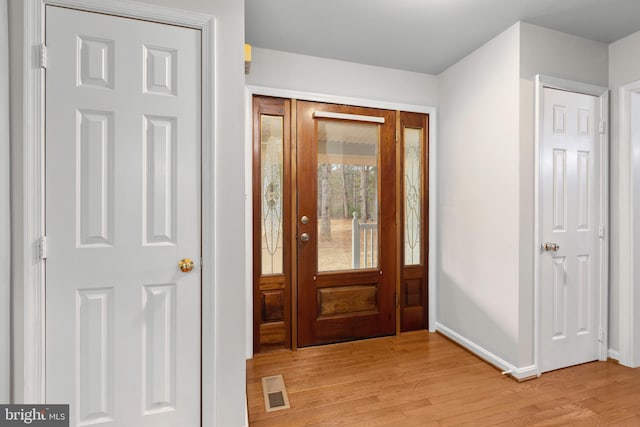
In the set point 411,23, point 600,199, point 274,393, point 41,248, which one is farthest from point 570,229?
point 41,248

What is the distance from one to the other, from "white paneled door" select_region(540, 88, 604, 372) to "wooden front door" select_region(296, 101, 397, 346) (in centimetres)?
118

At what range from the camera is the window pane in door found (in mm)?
2721

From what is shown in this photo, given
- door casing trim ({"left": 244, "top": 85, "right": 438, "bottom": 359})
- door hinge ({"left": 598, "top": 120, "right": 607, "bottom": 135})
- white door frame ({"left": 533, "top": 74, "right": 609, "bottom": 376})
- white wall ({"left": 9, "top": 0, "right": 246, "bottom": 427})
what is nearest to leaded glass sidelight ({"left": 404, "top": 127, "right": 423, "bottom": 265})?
door casing trim ({"left": 244, "top": 85, "right": 438, "bottom": 359})

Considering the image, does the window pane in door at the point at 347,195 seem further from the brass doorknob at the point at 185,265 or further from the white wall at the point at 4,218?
the white wall at the point at 4,218

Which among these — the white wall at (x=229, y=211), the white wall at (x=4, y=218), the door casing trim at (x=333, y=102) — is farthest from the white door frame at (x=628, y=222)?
the white wall at (x=4, y=218)

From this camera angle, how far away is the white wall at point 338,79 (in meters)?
2.54

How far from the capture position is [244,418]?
5.13ft

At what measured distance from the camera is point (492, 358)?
236 cm

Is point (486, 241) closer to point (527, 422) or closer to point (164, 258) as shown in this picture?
point (527, 422)

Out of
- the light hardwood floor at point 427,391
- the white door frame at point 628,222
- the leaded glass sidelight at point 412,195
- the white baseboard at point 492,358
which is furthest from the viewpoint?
the leaded glass sidelight at point 412,195

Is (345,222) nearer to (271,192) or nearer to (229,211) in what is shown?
(271,192)

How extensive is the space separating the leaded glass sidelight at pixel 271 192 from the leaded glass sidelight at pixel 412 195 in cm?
123

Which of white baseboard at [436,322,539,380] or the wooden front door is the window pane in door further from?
white baseboard at [436,322,539,380]

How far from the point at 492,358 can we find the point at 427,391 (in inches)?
28.0
